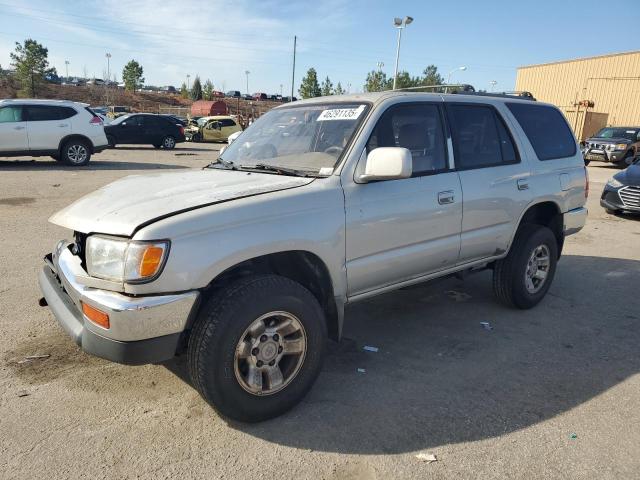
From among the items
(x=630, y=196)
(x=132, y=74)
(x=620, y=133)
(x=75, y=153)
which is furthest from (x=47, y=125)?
(x=132, y=74)

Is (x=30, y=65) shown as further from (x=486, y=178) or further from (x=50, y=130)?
(x=486, y=178)

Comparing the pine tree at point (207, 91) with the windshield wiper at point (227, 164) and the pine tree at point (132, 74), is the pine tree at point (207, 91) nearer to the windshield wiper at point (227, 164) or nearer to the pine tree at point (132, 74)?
the pine tree at point (132, 74)

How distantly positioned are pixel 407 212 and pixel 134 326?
190 cm

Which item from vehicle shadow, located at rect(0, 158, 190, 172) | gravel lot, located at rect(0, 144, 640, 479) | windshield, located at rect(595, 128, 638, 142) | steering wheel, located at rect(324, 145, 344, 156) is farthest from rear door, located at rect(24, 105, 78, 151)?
windshield, located at rect(595, 128, 638, 142)

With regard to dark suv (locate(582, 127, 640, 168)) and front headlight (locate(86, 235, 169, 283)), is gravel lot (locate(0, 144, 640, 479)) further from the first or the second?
dark suv (locate(582, 127, 640, 168))

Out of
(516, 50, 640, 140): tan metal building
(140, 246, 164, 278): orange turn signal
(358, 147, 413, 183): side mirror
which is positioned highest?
(516, 50, 640, 140): tan metal building

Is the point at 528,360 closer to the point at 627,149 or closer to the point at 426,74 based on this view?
the point at 627,149

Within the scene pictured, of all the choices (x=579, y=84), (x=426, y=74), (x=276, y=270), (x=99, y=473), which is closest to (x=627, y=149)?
(x=579, y=84)

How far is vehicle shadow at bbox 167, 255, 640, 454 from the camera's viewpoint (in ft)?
9.30

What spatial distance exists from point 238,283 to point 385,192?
3.89 feet

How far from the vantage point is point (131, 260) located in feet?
7.96

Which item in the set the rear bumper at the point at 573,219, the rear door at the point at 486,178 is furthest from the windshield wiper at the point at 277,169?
the rear bumper at the point at 573,219

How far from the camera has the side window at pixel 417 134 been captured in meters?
3.45

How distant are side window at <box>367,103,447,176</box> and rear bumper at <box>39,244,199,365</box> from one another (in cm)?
169
